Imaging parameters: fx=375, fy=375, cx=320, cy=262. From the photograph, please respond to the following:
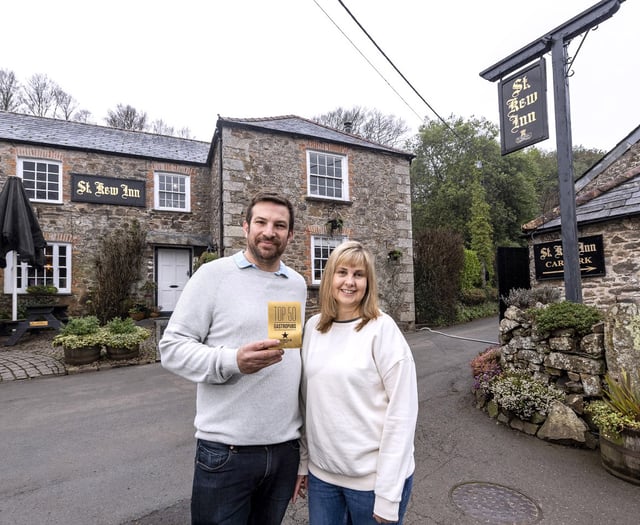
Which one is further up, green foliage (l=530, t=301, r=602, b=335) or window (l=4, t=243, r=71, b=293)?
window (l=4, t=243, r=71, b=293)

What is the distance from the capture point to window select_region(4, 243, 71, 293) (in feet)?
33.8

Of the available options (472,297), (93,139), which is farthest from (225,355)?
(472,297)

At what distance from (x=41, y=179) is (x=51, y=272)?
8.80 ft

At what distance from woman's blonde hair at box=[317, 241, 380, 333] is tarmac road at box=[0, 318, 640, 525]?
1.89 metres

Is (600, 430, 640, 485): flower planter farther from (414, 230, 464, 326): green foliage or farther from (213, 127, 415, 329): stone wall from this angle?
(414, 230, 464, 326): green foliage

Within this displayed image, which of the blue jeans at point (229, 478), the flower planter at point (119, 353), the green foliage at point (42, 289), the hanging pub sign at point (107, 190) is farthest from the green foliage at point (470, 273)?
the blue jeans at point (229, 478)

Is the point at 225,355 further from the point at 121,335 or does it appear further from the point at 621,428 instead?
the point at 121,335

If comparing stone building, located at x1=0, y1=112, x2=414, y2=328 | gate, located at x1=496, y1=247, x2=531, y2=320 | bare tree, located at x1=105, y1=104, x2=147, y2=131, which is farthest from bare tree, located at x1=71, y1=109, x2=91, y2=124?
gate, located at x1=496, y1=247, x2=531, y2=320

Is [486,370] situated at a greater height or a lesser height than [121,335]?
lesser

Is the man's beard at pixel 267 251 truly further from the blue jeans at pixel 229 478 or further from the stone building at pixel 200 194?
the stone building at pixel 200 194

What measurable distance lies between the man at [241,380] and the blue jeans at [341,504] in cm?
13

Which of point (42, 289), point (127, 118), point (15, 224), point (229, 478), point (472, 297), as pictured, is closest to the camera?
point (229, 478)

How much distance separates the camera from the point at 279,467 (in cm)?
164

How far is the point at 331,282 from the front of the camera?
1835 millimetres
